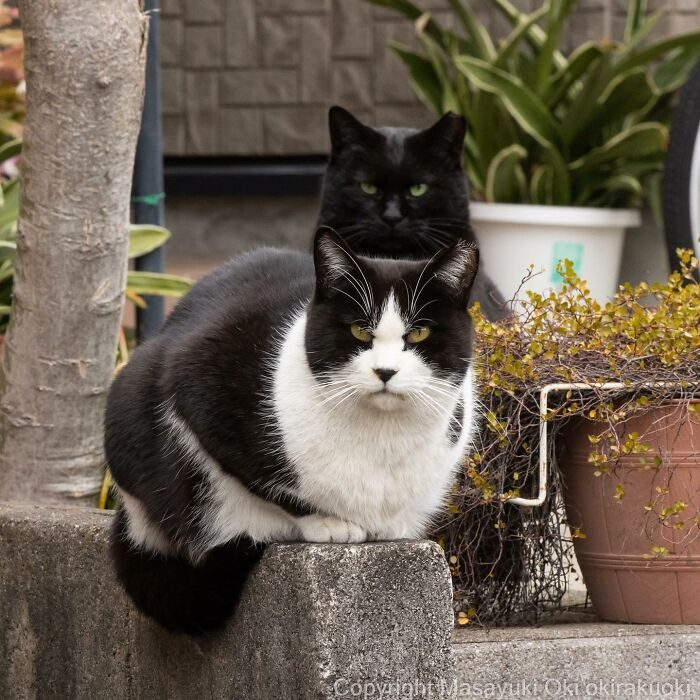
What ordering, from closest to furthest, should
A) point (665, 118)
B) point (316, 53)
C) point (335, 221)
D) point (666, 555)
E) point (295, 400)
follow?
point (295, 400), point (666, 555), point (335, 221), point (665, 118), point (316, 53)

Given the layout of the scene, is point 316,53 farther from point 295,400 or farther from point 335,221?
point 295,400

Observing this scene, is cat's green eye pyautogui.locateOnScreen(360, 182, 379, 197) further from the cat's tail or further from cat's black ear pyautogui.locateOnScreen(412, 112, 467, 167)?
the cat's tail

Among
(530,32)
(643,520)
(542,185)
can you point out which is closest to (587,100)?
(542,185)

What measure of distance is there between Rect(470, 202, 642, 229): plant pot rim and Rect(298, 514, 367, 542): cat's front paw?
122 inches

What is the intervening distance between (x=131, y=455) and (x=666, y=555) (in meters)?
1.04

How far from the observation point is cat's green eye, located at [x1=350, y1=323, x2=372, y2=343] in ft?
6.30

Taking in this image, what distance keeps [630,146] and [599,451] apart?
2866mm

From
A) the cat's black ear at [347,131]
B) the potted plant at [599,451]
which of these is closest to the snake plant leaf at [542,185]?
the cat's black ear at [347,131]

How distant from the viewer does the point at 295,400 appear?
1.98 metres

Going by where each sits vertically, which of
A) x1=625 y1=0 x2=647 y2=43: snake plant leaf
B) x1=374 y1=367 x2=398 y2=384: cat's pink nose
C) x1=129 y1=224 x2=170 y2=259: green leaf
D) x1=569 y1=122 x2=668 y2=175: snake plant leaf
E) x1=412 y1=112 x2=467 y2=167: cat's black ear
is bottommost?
x1=129 y1=224 x2=170 y2=259: green leaf

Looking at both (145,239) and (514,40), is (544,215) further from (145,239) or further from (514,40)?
(145,239)

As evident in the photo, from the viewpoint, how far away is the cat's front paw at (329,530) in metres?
2.00

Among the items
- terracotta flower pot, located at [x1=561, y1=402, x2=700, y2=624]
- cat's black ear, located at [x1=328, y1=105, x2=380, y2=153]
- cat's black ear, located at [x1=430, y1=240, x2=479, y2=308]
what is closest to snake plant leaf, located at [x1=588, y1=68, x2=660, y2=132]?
cat's black ear, located at [x1=328, y1=105, x2=380, y2=153]

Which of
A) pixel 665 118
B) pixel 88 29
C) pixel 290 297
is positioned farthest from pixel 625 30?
pixel 290 297
